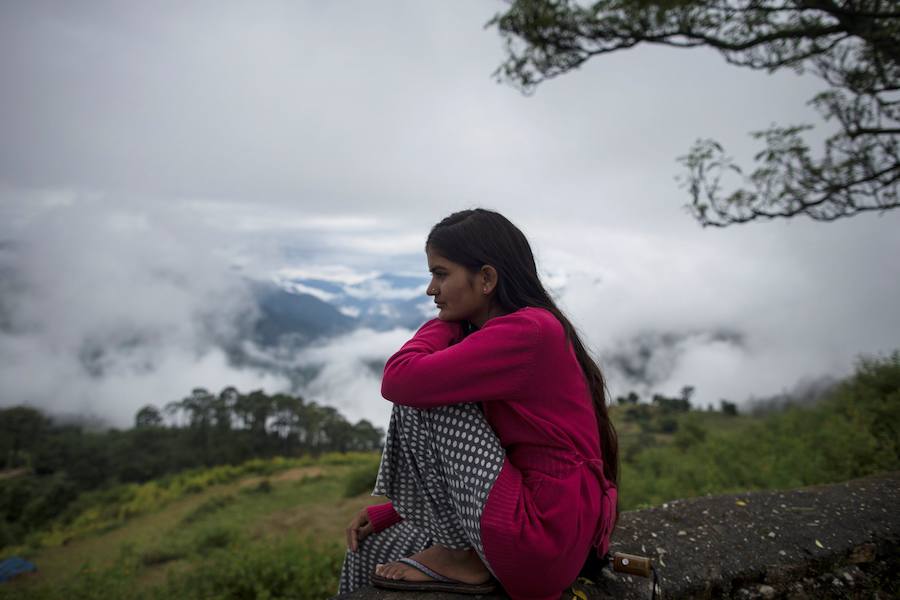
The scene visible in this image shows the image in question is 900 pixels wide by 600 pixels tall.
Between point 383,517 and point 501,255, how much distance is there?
1.08 meters

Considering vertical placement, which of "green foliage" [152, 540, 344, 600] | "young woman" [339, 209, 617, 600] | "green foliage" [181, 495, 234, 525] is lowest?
"green foliage" [181, 495, 234, 525]

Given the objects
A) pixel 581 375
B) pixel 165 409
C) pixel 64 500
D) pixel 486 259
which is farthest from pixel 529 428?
pixel 165 409

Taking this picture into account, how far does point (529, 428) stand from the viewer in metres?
1.57

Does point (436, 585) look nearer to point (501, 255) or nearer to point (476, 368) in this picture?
point (476, 368)

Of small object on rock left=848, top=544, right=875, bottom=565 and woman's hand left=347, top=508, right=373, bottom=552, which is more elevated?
woman's hand left=347, top=508, right=373, bottom=552

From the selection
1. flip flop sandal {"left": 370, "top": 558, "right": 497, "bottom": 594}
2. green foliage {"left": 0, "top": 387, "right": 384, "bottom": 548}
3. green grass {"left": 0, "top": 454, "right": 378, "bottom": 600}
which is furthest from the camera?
green foliage {"left": 0, "top": 387, "right": 384, "bottom": 548}

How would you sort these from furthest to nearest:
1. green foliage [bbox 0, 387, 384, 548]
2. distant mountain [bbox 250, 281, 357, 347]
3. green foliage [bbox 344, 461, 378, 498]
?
distant mountain [bbox 250, 281, 357, 347]
green foliage [bbox 0, 387, 384, 548]
green foliage [bbox 344, 461, 378, 498]

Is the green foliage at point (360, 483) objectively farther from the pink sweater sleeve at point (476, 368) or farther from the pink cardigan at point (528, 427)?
the pink sweater sleeve at point (476, 368)

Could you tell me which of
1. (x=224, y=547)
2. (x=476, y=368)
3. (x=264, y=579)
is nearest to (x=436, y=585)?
(x=476, y=368)

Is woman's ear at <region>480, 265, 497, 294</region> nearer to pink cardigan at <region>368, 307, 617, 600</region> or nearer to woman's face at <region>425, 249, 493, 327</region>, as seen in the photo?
woman's face at <region>425, 249, 493, 327</region>

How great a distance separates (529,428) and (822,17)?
159 inches

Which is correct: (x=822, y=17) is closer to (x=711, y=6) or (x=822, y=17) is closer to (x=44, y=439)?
(x=711, y=6)

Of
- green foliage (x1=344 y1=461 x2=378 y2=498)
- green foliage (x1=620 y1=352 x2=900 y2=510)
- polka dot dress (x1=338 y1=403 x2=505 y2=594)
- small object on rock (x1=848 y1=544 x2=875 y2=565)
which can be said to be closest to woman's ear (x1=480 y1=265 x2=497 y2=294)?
polka dot dress (x1=338 y1=403 x2=505 y2=594)

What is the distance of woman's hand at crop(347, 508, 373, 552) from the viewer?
1.90m
